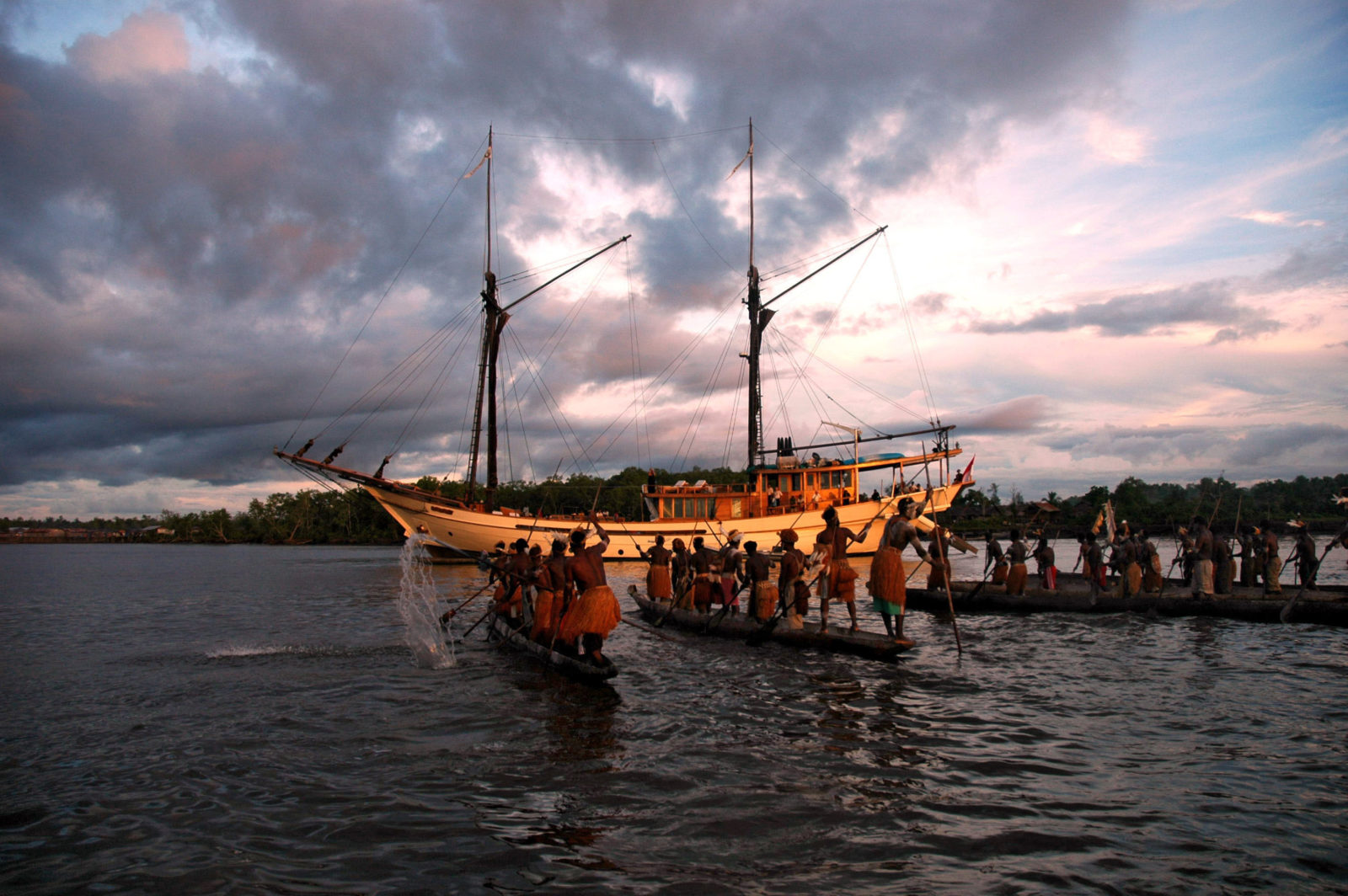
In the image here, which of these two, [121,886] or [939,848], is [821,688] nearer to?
[939,848]

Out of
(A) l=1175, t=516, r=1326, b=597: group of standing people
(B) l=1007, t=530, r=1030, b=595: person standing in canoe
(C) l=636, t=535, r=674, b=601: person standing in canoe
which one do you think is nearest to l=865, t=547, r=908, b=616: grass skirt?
(C) l=636, t=535, r=674, b=601: person standing in canoe

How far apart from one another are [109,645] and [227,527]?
143853mm

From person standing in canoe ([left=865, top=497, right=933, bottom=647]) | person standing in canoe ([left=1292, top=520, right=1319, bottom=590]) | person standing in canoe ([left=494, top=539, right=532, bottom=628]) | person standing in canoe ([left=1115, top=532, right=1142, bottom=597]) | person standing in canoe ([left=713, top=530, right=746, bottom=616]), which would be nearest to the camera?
person standing in canoe ([left=865, top=497, right=933, bottom=647])

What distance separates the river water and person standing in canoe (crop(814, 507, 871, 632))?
1.00m

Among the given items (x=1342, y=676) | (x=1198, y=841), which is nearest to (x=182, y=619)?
(x=1198, y=841)

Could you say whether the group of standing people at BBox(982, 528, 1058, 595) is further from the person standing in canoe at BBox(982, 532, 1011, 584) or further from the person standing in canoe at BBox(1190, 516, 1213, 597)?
the person standing in canoe at BBox(1190, 516, 1213, 597)

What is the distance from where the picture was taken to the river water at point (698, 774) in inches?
199

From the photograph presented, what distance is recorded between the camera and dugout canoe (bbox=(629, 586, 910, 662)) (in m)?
12.1

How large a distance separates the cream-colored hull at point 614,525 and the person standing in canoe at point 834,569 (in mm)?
22935

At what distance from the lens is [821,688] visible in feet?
34.5

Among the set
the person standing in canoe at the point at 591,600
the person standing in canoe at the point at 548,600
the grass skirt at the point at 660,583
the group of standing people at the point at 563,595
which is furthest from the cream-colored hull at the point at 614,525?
the person standing in canoe at the point at 591,600

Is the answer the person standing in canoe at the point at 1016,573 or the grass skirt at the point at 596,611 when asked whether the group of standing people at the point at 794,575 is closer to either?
the grass skirt at the point at 596,611

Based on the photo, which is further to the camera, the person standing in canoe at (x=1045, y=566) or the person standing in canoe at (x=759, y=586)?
Result: the person standing in canoe at (x=1045, y=566)

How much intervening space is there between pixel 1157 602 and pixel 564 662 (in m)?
15.4
